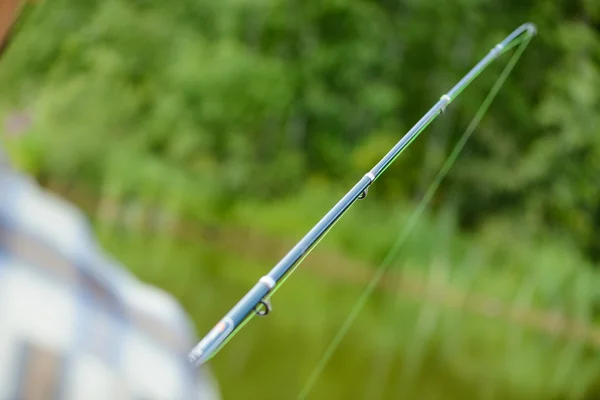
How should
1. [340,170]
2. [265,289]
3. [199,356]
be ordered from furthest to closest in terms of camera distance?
[340,170]
[265,289]
[199,356]

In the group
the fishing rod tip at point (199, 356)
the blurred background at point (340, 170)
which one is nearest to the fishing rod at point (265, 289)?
the fishing rod tip at point (199, 356)

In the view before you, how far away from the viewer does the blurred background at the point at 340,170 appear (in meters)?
2.45

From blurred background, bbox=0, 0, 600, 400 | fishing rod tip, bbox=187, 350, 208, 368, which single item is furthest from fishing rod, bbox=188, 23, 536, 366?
blurred background, bbox=0, 0, 600, 400

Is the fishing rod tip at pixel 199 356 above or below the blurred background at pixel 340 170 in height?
above

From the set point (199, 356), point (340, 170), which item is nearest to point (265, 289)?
point (199, 356)

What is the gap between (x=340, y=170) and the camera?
3.06 metres

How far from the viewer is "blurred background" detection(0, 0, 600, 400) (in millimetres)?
2447

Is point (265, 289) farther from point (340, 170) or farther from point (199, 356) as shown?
point (340, 170)

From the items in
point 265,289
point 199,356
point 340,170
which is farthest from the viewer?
point 340,170

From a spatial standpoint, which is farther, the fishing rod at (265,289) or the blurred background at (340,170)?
the blurred background at (340,170)

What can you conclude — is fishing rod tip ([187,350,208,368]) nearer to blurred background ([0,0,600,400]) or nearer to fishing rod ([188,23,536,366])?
fishing rod ([188,23,536,366])

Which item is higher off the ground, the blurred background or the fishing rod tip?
the fishing rod tip

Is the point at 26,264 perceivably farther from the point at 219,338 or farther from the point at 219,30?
the point at 219,30

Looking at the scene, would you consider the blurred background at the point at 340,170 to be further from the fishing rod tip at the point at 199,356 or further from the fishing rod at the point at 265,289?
the fishing rod tip at the point at 199,356
